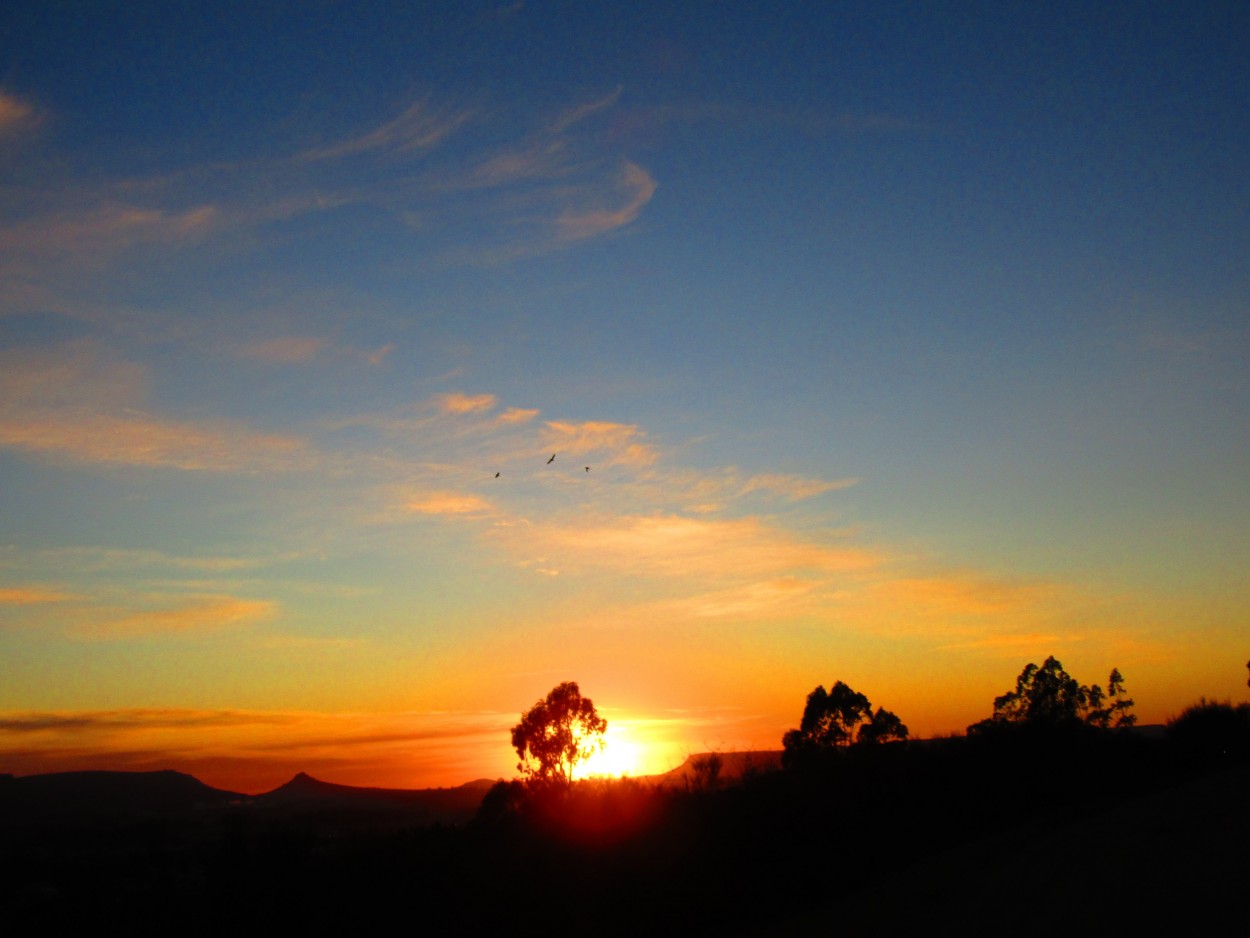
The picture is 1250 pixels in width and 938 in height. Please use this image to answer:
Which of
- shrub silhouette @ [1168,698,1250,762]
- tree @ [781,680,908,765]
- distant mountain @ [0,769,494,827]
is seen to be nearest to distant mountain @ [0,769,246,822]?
distant mountain @ [0,769,494,827]

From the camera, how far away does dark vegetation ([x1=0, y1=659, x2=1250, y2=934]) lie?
906 cm

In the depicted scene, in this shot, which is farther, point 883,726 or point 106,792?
point 106,792

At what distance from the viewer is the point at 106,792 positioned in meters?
114

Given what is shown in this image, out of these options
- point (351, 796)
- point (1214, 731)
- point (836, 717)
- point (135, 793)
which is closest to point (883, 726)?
point (836, 717)

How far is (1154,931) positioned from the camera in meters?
7.34

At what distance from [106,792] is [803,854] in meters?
129

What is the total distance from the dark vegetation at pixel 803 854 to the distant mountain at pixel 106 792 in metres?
93.4

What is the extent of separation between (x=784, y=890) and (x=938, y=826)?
2.78 m

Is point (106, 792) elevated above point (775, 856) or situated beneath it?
situated beneath

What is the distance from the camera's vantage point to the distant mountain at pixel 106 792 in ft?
326

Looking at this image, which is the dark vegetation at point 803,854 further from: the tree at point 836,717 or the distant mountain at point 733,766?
the tree at point 836,717

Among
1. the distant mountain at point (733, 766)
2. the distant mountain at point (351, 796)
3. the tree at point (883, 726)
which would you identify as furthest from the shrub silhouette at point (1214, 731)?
the distant mountain at point (351, 796)

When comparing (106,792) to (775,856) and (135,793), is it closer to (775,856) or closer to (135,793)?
(135,793)

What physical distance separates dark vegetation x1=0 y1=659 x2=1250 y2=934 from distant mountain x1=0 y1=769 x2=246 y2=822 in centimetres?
9340
